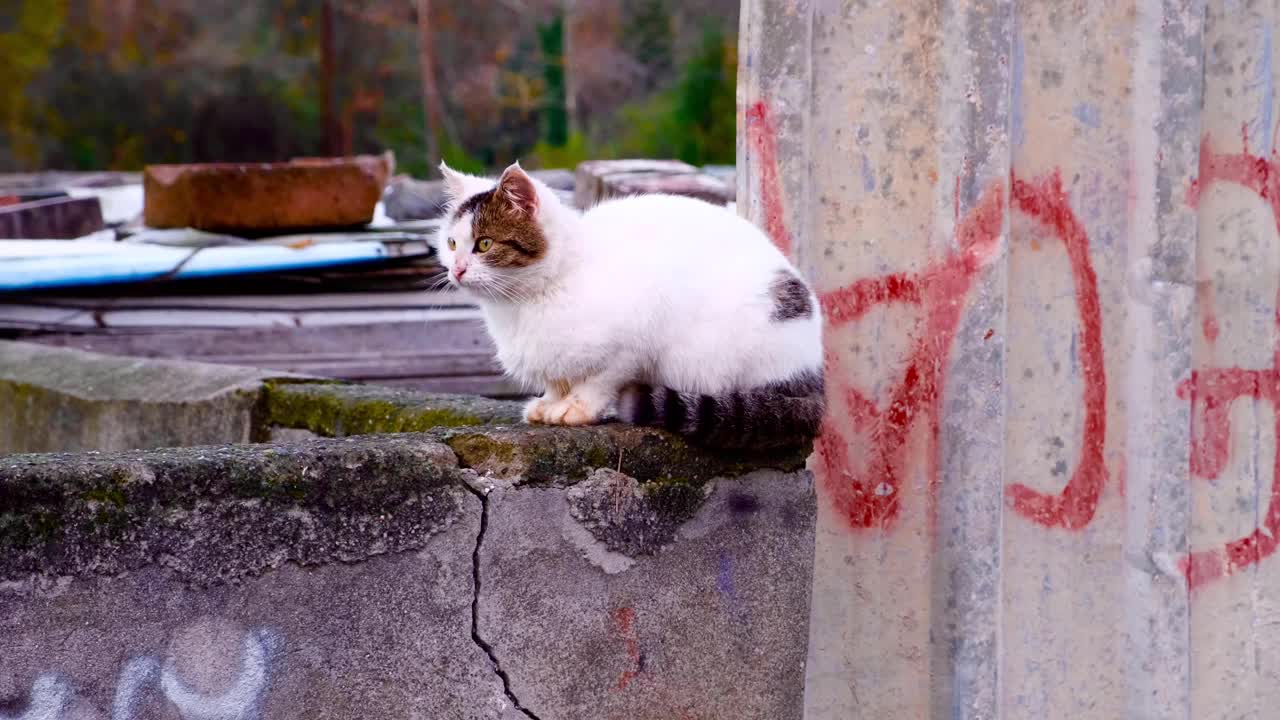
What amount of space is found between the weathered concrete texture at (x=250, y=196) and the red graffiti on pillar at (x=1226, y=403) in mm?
4021

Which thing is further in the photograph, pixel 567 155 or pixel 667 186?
pixel 567 155

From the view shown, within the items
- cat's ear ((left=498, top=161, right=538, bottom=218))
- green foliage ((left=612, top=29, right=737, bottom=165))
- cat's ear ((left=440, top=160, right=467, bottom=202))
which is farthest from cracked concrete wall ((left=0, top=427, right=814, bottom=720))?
green foliage ((left=612, top=29, right=737, bottom=165))

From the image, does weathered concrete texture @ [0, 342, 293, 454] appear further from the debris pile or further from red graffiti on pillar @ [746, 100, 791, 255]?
red graffiti on pillar @ [746, 100, 791, 255]

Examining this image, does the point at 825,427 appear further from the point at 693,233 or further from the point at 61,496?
the point at 61,496

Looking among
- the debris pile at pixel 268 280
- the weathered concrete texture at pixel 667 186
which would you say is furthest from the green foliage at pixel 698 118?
the weathered concrete texture at pixel 667 186

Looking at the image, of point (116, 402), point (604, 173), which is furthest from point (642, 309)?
point (604, 173)

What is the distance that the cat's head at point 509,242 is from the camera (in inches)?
108

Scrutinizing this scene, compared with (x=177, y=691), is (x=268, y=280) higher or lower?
higher

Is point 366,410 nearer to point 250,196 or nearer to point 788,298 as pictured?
point 788,298

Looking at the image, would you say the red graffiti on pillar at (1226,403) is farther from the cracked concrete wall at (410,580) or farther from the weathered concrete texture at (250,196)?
the weathered concrete texture at (250,196)

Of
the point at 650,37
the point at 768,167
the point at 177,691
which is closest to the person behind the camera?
the point at 177,691

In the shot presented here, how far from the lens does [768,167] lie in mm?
2947

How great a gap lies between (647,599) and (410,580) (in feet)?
1.57

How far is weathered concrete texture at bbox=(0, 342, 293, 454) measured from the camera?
369 cm
